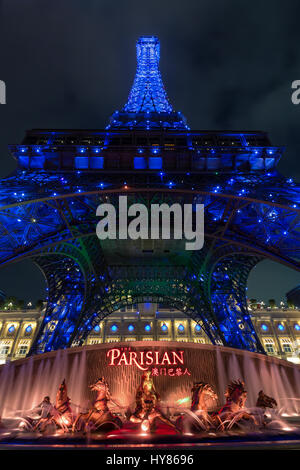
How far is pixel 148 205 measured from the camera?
30.8 meters

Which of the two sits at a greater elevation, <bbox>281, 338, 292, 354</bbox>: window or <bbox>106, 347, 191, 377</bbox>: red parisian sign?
<bbox>281, 338, 292, 354</bbox>: window

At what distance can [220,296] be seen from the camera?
147 ft

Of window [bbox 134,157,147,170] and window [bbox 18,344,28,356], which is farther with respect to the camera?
window [bbox 18,344,28,356]

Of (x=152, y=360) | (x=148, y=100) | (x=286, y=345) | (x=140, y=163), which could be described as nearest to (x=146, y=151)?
(x=140, y=163)

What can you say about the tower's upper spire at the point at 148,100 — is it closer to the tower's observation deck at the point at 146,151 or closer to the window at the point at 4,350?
the tower's observation deck at the point at 146,151

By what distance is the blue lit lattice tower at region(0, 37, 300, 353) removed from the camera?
93.1ft

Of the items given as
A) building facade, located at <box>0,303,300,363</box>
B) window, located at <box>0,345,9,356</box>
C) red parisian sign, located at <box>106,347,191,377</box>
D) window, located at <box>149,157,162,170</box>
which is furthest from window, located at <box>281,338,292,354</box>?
window, located at <box>0,345,9,356</box>

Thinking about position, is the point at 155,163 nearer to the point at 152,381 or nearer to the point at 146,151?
the point at 146,151

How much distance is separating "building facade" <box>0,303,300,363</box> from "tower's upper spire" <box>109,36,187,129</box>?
137ft

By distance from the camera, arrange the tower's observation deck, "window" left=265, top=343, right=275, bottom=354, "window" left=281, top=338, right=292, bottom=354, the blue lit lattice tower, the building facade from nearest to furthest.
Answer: the blue lit lattice tower, the tower's observation deck, "window" left=265, top=343, right=275, bottom=354, the building facade, "window" left=281, top=338, right=292, bottom=354

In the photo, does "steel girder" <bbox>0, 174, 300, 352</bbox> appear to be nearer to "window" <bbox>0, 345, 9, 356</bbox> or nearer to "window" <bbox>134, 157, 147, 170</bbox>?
"window" <bbox>134, 157, 147, 170</bbox>

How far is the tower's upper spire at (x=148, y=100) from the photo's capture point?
58.6 m

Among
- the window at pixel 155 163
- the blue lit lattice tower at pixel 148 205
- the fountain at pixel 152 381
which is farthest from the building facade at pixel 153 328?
the fountain at pixel 152 381

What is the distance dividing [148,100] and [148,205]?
175 ft
